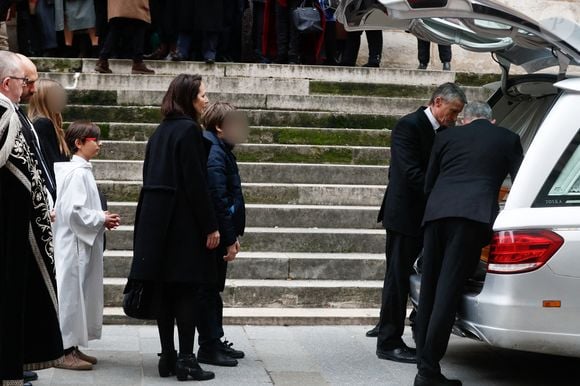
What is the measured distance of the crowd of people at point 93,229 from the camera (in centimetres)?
573

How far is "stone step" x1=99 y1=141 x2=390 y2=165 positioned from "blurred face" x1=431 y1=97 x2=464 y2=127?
360cm

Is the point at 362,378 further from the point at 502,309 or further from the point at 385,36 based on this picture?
the point at 385,36

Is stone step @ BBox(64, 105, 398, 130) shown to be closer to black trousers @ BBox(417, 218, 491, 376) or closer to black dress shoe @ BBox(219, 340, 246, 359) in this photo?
black dress shoe @ BBox(219, 340, 246, 359)

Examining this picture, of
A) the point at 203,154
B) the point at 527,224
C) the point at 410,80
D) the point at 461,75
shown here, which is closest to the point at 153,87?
the point at 410,80

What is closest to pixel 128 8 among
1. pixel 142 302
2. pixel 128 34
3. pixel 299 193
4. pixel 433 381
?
pixel 128 34

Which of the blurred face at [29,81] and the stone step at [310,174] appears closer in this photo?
the blurred face at [29,81]

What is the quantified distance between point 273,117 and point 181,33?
2256mm

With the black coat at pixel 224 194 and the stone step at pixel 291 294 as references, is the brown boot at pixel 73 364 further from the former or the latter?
the stone step at pixel 291 294

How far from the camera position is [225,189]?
7207mm

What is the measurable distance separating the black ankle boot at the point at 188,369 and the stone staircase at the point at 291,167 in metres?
1.62

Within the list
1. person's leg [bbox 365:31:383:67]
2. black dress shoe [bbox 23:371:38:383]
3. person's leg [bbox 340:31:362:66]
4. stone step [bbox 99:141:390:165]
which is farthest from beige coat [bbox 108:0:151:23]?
black dress shoe [bbox 23:371:38:383]

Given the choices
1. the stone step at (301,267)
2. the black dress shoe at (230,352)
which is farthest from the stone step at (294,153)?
the black dress shoe at (230,352)

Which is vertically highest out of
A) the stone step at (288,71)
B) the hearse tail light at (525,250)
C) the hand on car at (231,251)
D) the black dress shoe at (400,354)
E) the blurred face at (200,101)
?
the blurred face at (200,101)

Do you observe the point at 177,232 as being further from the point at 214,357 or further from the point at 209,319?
the point at 214,357
